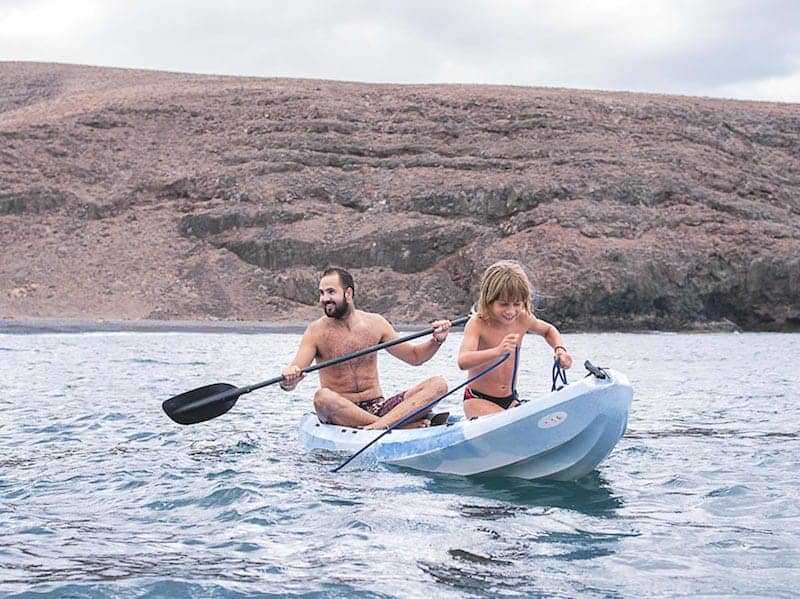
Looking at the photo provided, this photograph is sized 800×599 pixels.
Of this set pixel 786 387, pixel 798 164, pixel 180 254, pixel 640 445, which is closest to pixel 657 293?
pixel 798 164

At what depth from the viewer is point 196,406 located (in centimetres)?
945

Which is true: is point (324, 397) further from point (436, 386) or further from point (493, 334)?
point (493, 334)

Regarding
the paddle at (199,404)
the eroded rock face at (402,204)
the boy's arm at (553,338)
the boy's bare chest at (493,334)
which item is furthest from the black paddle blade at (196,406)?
the eroded rock face at (402,204)

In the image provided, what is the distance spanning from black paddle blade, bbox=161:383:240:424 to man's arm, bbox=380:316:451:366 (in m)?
1.37

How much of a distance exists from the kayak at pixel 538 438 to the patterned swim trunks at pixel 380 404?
594mm

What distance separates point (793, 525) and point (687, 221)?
4182 centimetres

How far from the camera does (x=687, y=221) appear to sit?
47.3m

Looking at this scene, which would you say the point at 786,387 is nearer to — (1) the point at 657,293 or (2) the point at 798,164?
(1) the point at 657,293

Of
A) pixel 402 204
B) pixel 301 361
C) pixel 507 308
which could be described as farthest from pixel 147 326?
pixel 507 308

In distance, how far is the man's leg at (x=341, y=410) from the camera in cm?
921

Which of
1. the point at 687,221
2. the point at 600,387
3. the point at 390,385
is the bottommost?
the point at 390,385

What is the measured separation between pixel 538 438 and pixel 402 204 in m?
41.5

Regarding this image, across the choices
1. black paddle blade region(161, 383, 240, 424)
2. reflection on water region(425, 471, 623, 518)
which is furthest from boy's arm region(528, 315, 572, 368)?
black paddle blade region(161, 383, 240, 424)

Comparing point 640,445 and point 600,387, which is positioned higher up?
point 600,387
